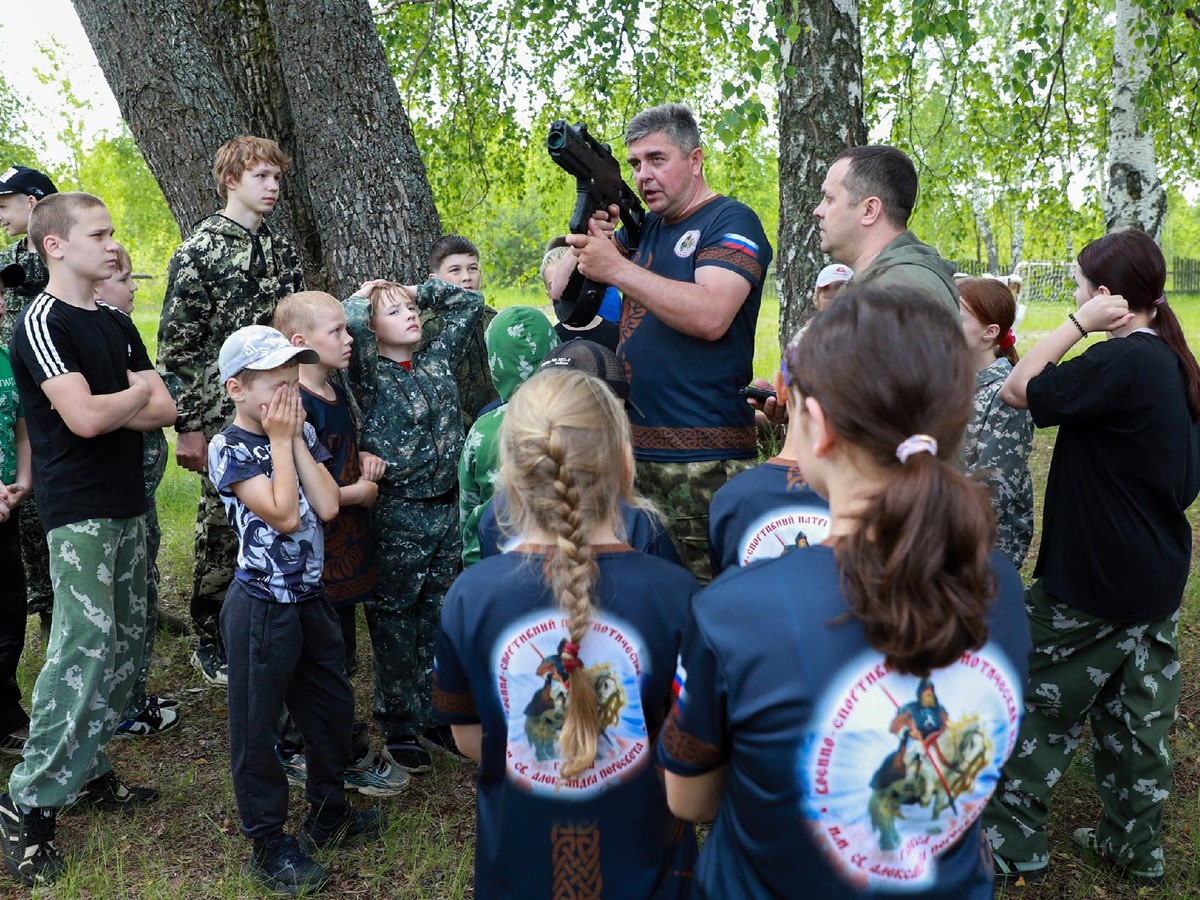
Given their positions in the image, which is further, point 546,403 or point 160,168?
point 160,168

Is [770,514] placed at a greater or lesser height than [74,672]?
greater

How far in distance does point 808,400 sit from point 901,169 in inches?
76.6

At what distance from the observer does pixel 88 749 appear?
305 cm

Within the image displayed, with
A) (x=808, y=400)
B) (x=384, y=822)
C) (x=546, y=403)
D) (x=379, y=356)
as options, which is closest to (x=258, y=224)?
(x=379, y=356)

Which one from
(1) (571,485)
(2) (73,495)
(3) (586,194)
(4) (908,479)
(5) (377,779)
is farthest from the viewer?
(5) (377,779)

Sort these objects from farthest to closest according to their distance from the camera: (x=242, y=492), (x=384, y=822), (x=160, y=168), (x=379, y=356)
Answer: (x=160, y=168)
(x=379, y=356)
(x=384, y=822)
(x=242, y=492)

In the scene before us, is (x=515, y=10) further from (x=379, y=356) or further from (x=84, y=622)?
(x=84, y=622)

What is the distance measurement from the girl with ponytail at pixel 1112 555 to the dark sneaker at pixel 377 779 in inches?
77.5

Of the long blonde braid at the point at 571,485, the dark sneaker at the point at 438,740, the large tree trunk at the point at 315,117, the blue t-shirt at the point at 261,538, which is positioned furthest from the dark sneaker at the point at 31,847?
the large tree trunk at the point at 315,117

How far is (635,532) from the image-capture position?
2.11m

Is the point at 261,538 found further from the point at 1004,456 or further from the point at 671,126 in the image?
the point at 1004,456

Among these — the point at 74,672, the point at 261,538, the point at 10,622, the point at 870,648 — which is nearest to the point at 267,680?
the point at 261,538

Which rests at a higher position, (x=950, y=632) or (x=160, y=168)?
(x=160, y=168)

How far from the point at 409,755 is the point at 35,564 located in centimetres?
221
